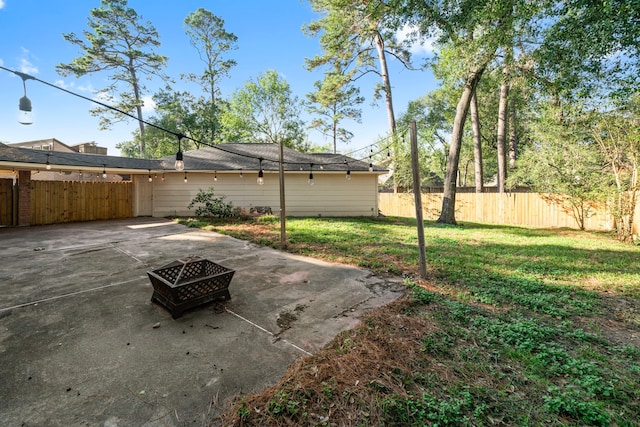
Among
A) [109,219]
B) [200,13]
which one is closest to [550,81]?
[109,219]

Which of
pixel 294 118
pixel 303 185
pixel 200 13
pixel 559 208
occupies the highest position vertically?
pixel 200 13

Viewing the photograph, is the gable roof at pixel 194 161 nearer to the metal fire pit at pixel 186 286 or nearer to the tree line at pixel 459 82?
the tree line at pixel 459 82

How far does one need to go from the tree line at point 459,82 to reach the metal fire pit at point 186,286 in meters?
5.42

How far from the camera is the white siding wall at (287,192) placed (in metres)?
12.5

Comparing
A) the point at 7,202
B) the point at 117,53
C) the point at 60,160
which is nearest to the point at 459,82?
the point at 60,160

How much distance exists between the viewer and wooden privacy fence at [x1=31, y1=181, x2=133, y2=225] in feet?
33.5

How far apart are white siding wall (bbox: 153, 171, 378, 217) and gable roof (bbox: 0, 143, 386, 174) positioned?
1.45ft

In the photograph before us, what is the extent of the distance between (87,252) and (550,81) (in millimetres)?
12928

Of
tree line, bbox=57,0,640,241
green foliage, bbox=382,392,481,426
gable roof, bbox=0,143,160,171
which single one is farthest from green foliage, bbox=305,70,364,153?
green foliage, bbox=382,392,481,426

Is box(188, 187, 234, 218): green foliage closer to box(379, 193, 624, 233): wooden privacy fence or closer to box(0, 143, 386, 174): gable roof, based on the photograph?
box(0, 143, 386, 174): gable roof

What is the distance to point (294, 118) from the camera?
2316 centimetres

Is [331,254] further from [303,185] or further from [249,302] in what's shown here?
[303,185]

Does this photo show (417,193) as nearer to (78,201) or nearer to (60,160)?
(60,160)

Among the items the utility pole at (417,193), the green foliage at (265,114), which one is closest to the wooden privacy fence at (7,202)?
the green foliage at (265,114)
